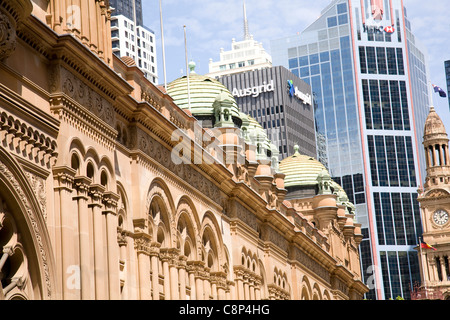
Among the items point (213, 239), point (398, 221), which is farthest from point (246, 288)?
point (398, 221)

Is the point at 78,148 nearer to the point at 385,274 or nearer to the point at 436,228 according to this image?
the point at 436,228

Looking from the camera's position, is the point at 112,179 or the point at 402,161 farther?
the point at 402,161

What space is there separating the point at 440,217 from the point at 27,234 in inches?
5161

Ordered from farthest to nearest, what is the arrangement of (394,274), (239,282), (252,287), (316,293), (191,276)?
(394,274)
(316,293)
(252,287)
(239,282)
(191,276)

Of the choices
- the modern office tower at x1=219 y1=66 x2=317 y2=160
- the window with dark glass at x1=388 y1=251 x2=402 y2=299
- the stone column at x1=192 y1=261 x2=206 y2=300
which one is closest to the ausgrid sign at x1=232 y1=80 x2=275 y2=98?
the modern office tower at x1=219 y1=66 x2=317 y2=160

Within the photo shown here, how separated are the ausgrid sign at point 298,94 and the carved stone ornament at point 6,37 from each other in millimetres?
154854

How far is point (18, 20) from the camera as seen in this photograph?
31.8 m

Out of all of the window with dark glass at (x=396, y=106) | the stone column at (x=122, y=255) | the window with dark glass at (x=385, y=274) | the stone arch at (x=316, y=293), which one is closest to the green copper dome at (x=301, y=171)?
the stone arch at (x=316, y=293)

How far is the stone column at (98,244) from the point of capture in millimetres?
35250

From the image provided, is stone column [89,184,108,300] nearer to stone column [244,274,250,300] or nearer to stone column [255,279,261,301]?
stone column [244,274,250,300]

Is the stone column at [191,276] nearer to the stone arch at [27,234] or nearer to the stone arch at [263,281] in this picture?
the stone arch at [263,281]

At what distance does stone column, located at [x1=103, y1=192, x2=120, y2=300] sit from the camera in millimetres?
36594

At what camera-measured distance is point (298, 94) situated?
618 feet

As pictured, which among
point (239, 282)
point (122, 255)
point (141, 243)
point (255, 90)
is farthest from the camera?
point (255, 90)
